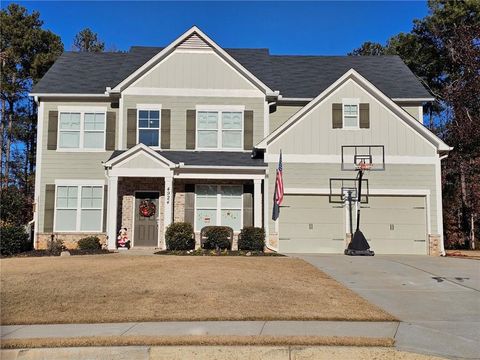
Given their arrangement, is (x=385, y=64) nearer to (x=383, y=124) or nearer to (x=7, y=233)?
(x=383, y=124)

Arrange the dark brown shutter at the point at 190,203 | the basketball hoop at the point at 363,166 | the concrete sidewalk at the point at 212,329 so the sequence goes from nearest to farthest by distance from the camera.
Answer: the concrete sidewalk at the point at 212,329, the basketball hoop at the point at 363,166, the dark brown shutter at the point at 190,203

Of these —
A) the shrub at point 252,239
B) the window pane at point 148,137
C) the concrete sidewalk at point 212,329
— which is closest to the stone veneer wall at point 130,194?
the window pane at point 148,137

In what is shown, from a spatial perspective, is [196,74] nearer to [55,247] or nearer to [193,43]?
[193,43]

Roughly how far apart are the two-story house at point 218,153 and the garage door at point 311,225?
39 millimetres

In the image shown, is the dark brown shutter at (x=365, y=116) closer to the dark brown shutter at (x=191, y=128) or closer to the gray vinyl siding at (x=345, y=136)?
the gray vinyl siding at (x=345, y=136)

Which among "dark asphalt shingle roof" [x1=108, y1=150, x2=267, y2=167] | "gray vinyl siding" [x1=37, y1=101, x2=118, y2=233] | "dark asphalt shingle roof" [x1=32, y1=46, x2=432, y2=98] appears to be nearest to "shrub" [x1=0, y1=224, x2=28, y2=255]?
"gray vinyl siding" [x1=37, y1=101, x2=118, y2=233]

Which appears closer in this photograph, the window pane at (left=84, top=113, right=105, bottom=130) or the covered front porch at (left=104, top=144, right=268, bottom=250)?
the covered front porch at (left=104, top=144, right=268, bottom=250)

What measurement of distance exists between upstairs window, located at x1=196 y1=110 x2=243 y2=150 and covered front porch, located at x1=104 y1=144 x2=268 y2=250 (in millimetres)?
578

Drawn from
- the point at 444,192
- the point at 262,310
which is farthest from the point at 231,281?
the point at 444,192

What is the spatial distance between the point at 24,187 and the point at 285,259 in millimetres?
23460

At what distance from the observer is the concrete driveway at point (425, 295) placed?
683cm

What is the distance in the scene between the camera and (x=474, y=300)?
385 inches

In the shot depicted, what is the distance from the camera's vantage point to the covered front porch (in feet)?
62.5

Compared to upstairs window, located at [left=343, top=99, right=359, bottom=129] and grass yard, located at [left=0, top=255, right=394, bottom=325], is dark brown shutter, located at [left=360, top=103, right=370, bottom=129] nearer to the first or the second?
upstairs window, located at [left=343, top=99, right=359, bottom=129]
